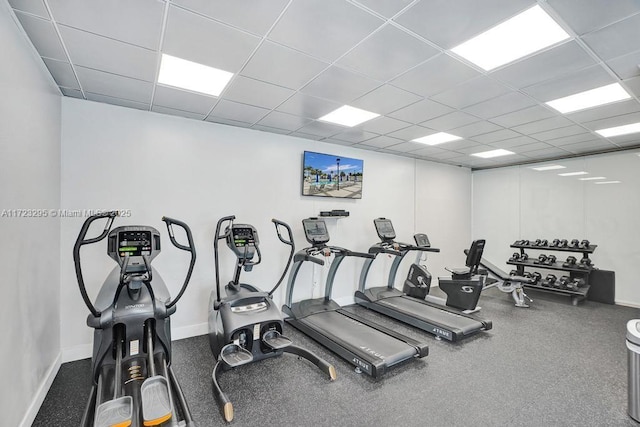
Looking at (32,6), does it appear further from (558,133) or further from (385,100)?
(558,133)

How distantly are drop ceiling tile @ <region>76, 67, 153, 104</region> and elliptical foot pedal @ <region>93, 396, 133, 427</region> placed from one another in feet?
9.10

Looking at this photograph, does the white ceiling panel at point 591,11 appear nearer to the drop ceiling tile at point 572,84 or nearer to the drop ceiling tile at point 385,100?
the drop ceiling tile at point 572,84

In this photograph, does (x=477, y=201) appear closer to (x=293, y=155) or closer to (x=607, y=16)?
(x=293, y=155)

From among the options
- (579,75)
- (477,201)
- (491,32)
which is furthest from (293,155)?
(477,201)

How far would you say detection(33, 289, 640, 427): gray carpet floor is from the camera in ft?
7.79

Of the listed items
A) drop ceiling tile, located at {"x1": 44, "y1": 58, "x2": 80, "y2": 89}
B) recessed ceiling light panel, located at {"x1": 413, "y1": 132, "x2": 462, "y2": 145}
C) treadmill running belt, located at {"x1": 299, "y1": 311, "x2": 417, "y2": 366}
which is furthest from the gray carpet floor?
recessed ceiling light panel, located at {"x1": 413, "y1": 132, "x2": 462, "y2": 145}

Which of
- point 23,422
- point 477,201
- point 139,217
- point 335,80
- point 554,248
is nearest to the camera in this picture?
point 23,422

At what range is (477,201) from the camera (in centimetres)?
777

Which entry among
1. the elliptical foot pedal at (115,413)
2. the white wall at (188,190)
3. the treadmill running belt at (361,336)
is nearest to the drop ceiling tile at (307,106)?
the white wall at (188,190)

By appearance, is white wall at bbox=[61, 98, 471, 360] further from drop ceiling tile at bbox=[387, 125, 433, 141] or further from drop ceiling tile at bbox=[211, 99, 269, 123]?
drop ceiling tile at bbox=[387, 125, 433, 141]

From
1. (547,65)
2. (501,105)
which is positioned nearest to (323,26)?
(547,65)

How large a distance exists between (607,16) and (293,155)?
12.4ft

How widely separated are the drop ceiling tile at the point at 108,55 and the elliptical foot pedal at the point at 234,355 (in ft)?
9.00

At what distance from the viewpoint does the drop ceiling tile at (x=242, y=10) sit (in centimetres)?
187
